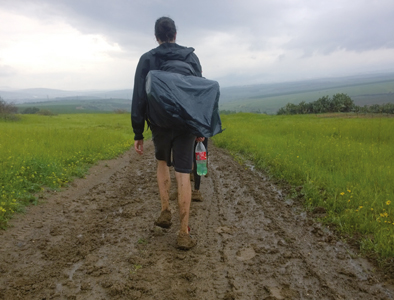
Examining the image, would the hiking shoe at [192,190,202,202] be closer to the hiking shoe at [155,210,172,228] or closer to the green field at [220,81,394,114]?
the hiking shoe at [155,210,172,228]

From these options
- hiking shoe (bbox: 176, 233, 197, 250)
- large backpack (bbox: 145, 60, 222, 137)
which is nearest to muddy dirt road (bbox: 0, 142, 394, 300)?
hiking shoe (bbox: 176, 233, 197, 250)

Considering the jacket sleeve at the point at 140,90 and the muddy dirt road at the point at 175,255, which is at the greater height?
the jacket sleeve at the point at 140,90

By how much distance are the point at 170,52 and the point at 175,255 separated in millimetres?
1934

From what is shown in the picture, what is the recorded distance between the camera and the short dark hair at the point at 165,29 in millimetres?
2814

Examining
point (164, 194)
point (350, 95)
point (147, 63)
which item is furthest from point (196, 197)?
point (350, 95)

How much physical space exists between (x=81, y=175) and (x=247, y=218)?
370cm

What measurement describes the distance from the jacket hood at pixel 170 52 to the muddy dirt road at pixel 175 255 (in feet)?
6.07

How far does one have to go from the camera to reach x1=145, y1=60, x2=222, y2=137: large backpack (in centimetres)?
244

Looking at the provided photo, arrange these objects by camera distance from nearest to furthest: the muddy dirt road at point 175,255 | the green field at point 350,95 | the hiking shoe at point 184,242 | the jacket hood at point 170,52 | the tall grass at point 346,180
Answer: the muddy dirt road at point 175,255 < the hiking shoe at point 184,242 < the jacket hood at point 170,52 < the tall grass at point 346,180 < the green field at point 350,95

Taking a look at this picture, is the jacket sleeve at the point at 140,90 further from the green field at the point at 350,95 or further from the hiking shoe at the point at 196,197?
the green field at the point at 350,95

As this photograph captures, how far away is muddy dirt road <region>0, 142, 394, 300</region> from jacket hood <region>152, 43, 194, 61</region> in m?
1.85

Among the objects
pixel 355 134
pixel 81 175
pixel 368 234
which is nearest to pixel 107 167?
pixel 81 175

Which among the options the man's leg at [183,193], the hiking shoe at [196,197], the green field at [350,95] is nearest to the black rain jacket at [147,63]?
the man's leg at [183,193]

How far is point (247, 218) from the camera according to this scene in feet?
11.6
